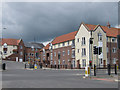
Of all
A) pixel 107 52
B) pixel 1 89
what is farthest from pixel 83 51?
pixel 1 89

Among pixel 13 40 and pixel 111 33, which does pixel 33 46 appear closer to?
pixel 13 40

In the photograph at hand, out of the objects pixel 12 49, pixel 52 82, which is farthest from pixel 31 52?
pixel 52 82

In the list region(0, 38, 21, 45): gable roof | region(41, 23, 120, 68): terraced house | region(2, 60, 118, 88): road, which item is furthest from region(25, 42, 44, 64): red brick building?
region(2, 60, 118, 88): road

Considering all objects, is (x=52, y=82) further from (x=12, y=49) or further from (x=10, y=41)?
(x=10, y=41)

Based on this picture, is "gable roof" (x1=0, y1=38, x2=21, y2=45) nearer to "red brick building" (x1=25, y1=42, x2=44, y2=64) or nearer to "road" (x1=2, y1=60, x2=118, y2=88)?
"red brick building" (x1=25, y1=42, x2=44, y2=64)

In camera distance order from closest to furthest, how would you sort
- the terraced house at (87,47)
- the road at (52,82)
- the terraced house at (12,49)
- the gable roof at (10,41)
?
the road at (52,82)
the terraced house at (87,47)
the terraced house at (12,49)
the gable roof at (10,41)

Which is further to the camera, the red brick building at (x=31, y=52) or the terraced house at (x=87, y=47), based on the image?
the red brick building at (x=31, y=52)

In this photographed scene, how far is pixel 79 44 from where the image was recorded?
52531mm

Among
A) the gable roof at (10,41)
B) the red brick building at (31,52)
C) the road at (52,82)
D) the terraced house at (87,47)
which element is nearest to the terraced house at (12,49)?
the gable roof at (10,41)

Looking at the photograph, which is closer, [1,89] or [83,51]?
[1,89]

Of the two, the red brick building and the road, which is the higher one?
the red brick building

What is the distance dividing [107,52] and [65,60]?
46.2 feet

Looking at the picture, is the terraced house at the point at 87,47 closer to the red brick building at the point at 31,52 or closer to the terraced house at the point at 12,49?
the terraced house at the point at 12,49

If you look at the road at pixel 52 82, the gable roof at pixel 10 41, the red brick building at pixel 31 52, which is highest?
the gable roof at pixel 10 41
